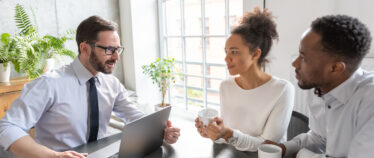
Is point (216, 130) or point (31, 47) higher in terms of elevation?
point (31, 47)

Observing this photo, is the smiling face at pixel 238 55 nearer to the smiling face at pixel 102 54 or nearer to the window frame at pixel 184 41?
the smiling face at pixel 102 54

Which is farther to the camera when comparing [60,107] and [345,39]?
[60,107]

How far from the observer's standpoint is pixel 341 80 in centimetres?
110

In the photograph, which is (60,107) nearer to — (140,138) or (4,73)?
(140,138)

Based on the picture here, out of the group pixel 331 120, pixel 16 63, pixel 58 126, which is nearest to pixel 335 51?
pixel 331 120

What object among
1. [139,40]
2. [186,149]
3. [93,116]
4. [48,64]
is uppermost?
[139,40]

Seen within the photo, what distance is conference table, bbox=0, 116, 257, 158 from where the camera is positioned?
1.19 metres

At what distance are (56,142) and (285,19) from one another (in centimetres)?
193

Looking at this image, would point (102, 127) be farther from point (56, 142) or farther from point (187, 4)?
point (187, 4)

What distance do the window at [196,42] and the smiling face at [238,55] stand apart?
1.40 meters

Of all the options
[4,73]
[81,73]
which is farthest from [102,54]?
[4,73]

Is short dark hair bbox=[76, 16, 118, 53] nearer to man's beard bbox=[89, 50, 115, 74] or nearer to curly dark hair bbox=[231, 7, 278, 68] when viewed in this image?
man's beard bbox=[89, 50, 115, 74]

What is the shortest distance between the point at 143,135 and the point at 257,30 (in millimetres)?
950

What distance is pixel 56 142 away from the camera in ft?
4.97
